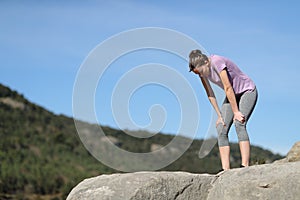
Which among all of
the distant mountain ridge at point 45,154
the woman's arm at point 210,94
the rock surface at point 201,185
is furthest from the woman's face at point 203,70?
the distant mountain ridge at point 45,154

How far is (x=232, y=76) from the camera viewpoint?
799 cm

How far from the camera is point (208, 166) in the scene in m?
44.2

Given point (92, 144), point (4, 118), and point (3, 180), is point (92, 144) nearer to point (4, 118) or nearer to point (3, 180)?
point (3, 180)

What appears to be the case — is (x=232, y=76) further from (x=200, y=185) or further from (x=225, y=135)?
(x=200, y=185)

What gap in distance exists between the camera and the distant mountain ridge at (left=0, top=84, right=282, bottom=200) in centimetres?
4134

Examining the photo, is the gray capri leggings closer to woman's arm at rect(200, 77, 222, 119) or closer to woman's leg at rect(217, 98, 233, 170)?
woman's leg at rect(217, 98, 233, 170)

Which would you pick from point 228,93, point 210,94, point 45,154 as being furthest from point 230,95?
point 45,154

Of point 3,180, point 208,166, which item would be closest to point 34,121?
point 3,180

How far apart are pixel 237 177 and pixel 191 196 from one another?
0.65 meters

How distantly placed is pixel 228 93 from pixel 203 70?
1.55 ft

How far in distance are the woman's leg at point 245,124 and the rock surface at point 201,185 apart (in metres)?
0.68

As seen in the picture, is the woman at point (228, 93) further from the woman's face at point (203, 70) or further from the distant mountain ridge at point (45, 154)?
the distant mountain ridge at point (45, 154)

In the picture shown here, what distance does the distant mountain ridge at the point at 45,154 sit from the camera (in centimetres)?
4134

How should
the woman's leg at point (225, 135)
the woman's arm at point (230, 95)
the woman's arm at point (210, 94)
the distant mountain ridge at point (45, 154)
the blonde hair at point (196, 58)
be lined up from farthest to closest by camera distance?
the distant mountain ridge at point (45, 154) < the woman's arm at point (210, 94) < the woman's leg at point (225, 135) < the blonde hair at point (196, 58) < the woman's arm at point (230, 95)
